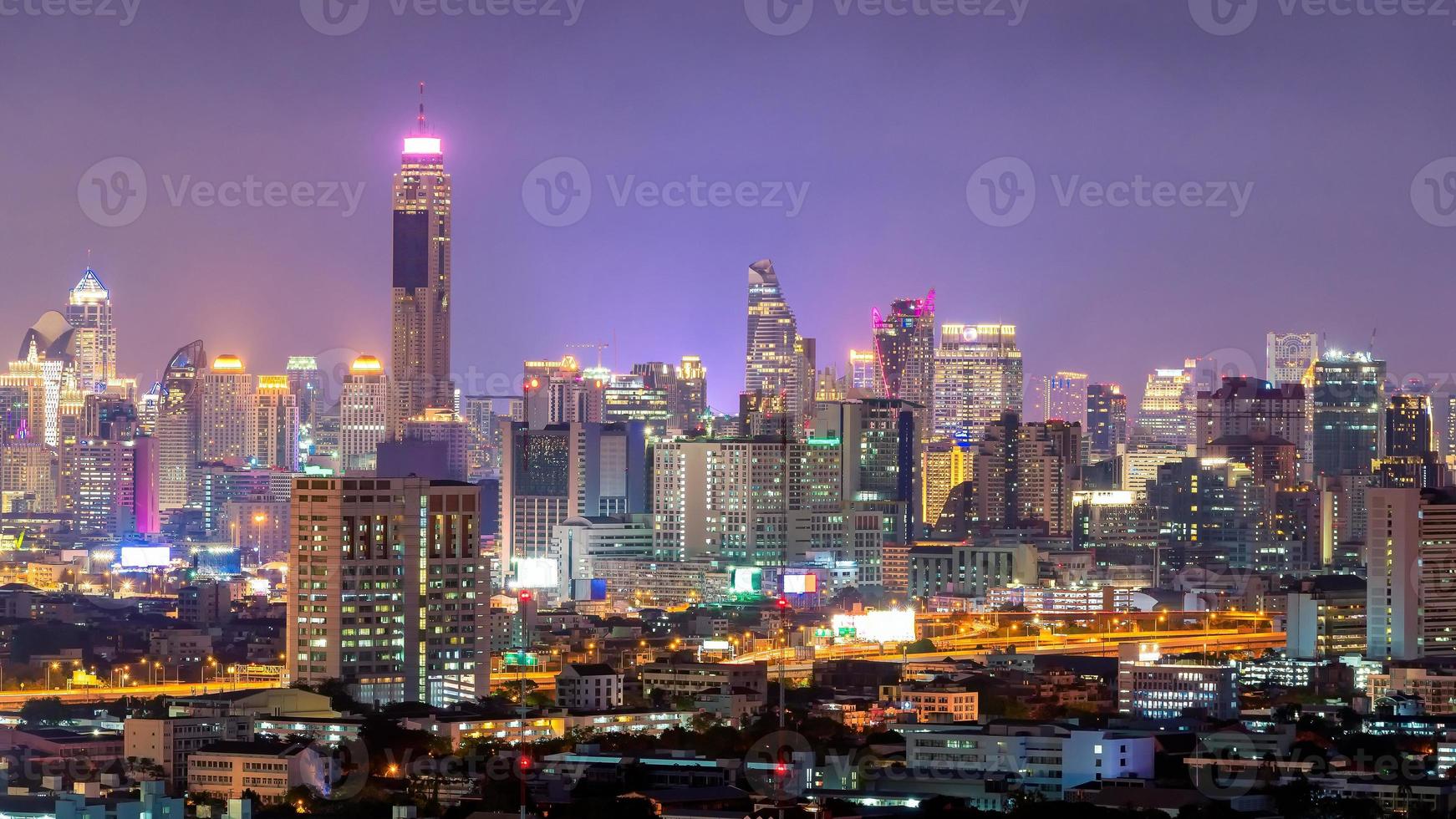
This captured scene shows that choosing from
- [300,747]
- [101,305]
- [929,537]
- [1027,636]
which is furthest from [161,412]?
Result: [300,747]

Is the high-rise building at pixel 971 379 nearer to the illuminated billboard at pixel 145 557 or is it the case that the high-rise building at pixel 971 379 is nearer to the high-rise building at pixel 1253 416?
the high-rise building at pixel 1253 416

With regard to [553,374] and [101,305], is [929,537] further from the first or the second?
[101,305]

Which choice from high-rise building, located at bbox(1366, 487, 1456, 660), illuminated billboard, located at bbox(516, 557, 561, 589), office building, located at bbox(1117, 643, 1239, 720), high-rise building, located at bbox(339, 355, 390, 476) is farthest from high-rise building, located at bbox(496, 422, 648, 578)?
office building, located at bbox(1117, 643, 1239, 720)

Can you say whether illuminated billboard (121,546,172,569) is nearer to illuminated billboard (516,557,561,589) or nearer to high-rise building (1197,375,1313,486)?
illuminated billboard (516,557,561,589)

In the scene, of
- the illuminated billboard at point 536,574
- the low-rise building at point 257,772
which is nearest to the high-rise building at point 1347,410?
the illuminated billboard at point 536,574

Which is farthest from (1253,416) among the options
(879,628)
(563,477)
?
(879,628)

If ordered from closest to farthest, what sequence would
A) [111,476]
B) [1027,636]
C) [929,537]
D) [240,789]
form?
[240,789] < [1027,636] < [929,537] < [111,476]
